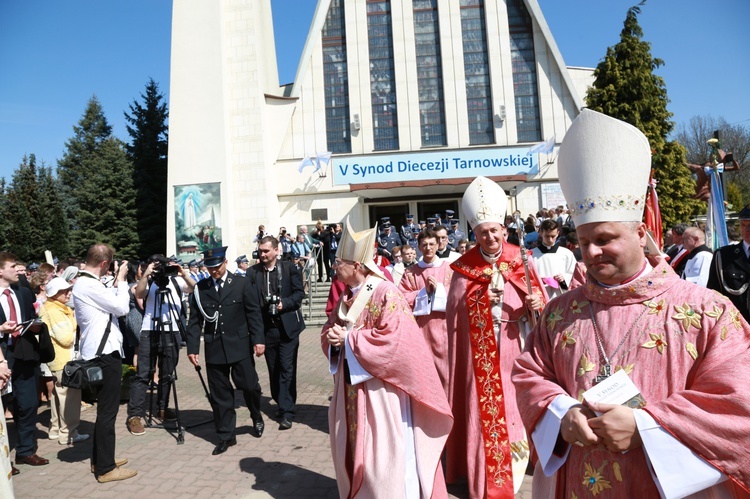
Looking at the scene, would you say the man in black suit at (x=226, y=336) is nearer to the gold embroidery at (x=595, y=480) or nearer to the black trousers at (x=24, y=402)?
the black trousers at (x=24, y=402)

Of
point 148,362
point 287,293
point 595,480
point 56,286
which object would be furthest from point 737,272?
point 56,286

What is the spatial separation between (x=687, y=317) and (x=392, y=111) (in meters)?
25.6

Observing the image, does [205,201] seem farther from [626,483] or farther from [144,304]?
[626,483]

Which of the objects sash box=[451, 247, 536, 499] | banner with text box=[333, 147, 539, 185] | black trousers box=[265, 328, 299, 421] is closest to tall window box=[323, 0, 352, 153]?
banner with text box=[333, 147, 539, 185]

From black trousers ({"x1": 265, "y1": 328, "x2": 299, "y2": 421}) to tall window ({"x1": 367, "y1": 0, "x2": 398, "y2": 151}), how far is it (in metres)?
20.4

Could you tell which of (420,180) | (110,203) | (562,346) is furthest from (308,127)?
(562,346)

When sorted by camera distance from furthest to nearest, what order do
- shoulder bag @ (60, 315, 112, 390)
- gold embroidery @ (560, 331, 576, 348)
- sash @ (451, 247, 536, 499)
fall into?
1. shoulder bag @ (60, 315, 112, 390)
2. sash @ (451, 247, 536, 499)
3. gold embroidery @ (560, 331, 576, 348)

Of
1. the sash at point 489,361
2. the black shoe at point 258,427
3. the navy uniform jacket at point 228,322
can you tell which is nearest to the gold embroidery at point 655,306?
the sash at point 489,361

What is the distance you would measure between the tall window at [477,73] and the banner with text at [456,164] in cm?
115

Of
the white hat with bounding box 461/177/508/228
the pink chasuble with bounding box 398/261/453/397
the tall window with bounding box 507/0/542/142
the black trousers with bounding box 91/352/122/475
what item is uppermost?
the tall window with bounding box 507/0/542/142

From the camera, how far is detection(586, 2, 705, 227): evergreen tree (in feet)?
76.4

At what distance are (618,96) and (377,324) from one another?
23.4 metres

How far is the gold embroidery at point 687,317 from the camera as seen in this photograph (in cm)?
193

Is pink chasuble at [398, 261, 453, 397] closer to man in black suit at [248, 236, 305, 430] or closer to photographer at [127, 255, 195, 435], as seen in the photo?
man in black suit at [248, 236, 305, 430]
